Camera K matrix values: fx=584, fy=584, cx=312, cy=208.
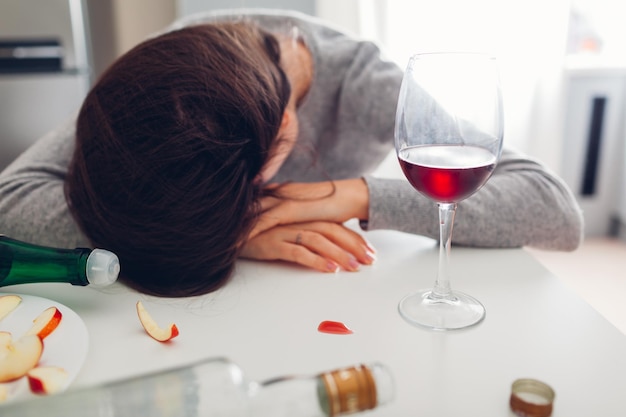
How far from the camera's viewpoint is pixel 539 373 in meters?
Result: 0.57

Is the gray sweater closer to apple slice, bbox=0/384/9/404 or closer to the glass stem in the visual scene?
the glass stem

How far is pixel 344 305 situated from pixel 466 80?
0.98ft

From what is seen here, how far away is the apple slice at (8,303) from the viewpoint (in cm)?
64

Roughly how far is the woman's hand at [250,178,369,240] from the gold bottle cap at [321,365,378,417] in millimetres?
505

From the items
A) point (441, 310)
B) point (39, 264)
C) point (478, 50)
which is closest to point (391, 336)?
point (441, 310)

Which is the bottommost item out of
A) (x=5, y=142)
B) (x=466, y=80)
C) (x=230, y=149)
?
(x=5, y=142)

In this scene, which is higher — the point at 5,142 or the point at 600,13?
the point at 600,13

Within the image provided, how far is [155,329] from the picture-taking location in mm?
643

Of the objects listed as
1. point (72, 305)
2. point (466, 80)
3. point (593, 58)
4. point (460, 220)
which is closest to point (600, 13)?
point (593, 58)

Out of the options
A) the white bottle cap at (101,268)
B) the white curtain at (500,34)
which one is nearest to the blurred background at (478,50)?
the white curtain at (500,34)

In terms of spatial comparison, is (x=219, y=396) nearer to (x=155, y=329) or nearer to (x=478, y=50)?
(x=155, y=329)

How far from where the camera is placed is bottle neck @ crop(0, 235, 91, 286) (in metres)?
0.69

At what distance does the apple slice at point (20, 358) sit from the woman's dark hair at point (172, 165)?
0.20 m

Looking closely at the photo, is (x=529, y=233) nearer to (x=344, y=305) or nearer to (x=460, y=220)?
(x=460, y=220)
